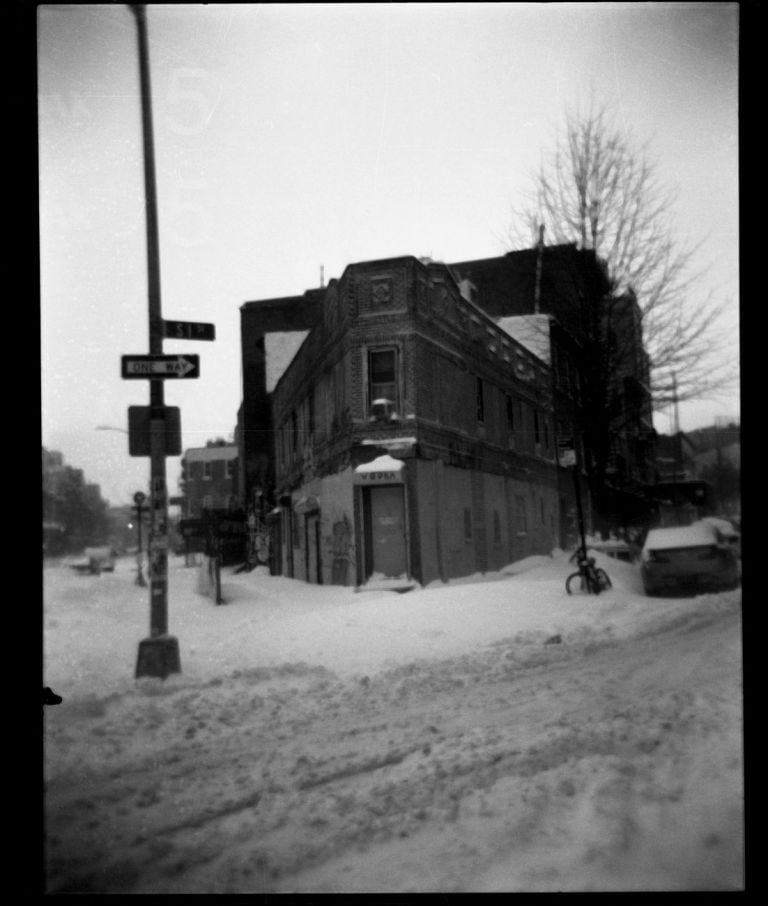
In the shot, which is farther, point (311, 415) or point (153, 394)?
point (311, 415)

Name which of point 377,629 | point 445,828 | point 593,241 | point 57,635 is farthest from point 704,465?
point 57,635

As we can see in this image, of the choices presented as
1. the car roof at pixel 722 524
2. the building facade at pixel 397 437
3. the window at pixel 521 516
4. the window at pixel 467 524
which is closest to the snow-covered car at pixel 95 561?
the building facade at pixel 397 437

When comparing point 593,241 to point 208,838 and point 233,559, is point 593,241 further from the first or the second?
point 208,838

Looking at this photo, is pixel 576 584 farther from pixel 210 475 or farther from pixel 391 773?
pixel 210 475

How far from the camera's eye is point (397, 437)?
9.96 feet

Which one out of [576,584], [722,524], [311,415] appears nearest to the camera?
[722,524]

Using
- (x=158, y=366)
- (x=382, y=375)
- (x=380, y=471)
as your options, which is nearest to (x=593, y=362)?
(x=382, y=375)

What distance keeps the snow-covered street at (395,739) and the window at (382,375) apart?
85 cm

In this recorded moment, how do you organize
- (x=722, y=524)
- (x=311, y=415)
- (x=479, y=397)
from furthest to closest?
(x=479, y=397)
(x=311, y=415)
(x=722, y=524)

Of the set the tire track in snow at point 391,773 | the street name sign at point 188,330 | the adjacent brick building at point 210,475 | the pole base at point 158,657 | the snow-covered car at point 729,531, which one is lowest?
the tire track in snow at point 391,773

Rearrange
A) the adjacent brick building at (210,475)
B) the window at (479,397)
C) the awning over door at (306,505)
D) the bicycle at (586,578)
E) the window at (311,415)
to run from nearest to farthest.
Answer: the adjacent brick building at (210,475), the window at (311,415), the awning over door at (306,505), the window at (479,397), the bicycle at (586,578)

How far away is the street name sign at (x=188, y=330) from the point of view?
2822 mm

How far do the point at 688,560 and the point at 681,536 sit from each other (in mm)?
108

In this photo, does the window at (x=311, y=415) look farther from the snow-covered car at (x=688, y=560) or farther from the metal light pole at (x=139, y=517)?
the snow-covered car at (x=688, y=560)
